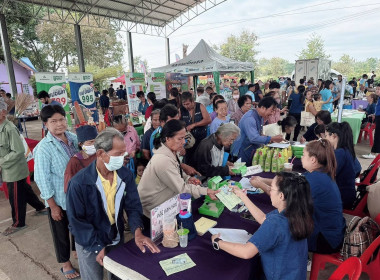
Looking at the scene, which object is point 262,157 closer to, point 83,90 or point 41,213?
point 41,213

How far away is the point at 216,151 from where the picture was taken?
Result: 282cm

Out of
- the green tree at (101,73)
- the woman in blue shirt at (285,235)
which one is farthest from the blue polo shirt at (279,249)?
the green tree at (101,73)

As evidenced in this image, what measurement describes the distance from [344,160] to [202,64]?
24.3 feet

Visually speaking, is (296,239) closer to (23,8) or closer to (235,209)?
(235,209)

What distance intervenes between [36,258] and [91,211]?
1904mm

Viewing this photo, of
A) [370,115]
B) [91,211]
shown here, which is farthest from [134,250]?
[370,115]

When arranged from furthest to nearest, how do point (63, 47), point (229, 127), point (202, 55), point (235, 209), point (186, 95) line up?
point (63, 47)
point (202, 55)
point (186, 95)
point (229, 127)
point (235, 209)

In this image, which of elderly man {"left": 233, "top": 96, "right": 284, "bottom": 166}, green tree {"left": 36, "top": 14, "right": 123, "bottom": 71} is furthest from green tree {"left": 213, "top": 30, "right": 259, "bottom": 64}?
elderly man {"left": 233, "top": 96, "right": 284, "bottom": 166}

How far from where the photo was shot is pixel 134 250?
1585 millimetres

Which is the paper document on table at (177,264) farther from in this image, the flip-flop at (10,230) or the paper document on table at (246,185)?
the flip-flop at (10,230)

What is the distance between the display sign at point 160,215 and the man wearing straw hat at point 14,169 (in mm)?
2259

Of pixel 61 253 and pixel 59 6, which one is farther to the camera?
pixel 59 6

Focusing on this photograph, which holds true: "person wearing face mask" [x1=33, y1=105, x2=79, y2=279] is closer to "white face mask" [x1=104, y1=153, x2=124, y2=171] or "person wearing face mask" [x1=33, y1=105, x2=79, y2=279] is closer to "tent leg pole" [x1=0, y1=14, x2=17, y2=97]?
"white face mask" [x1=104, y1=153, x2=124, y2=171]

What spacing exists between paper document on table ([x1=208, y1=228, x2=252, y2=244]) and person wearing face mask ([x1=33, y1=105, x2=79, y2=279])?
56.3 inches
